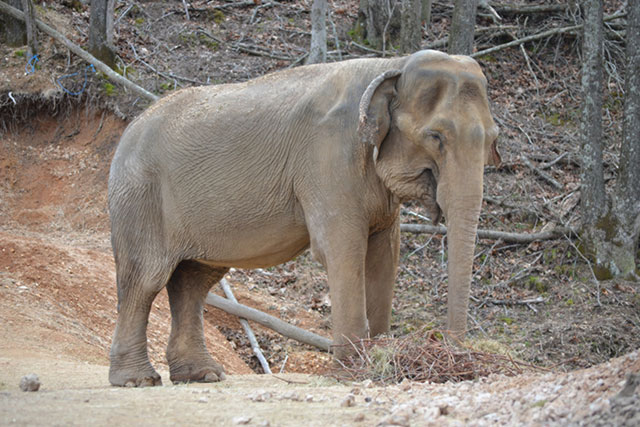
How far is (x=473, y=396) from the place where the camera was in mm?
4594

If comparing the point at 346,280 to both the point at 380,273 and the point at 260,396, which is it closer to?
the point at 380,273

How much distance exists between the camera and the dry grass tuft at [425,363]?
5809 mm

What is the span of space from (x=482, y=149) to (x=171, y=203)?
9.50ft

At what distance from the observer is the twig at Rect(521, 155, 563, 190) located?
525 inches

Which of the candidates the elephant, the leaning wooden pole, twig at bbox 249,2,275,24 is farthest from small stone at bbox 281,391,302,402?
twig at bbox 249,2,275,24

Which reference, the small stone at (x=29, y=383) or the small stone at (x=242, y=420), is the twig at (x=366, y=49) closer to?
the small stone at (x=29, y=383)

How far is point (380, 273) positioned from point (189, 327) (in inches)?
79.2

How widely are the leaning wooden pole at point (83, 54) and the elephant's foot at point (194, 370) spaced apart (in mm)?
7324

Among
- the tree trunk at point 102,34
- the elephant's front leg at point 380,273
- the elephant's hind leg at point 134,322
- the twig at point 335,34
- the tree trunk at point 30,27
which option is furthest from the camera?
the tree trunk at point 30,27

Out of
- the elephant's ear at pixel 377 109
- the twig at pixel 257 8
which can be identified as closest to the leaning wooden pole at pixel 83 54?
the twig at pixel 257 8

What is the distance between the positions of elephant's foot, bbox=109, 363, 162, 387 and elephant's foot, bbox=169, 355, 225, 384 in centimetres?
37

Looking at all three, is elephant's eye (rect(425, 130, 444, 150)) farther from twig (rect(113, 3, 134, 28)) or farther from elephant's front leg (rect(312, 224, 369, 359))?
twig (rect(113, 3, 134, 28))

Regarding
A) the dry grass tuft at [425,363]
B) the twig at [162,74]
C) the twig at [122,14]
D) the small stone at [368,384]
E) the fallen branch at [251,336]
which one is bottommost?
the fallen branch at [251,336]

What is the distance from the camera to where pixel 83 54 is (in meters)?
15.5
